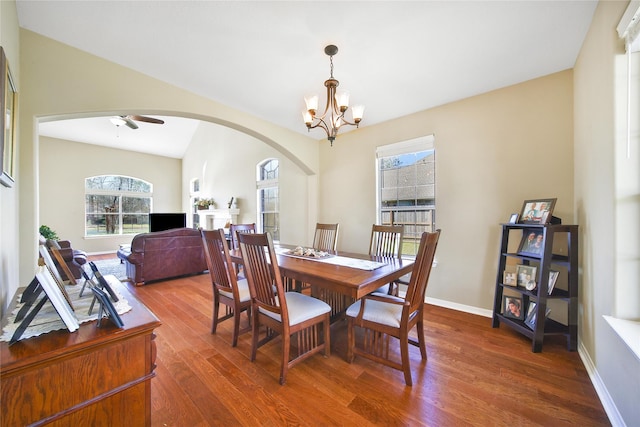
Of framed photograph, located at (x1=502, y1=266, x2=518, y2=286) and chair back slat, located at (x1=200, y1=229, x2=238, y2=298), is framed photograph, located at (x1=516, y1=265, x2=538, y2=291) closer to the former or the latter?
framed photograph, located at (x1=502, y1=266, x2=518, y2=286)

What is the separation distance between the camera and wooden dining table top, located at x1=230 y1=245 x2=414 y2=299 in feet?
5.43

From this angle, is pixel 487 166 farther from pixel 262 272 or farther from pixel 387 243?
pixel 262 272

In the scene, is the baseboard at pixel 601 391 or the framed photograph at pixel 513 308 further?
the framed photograph at pixel 513 308

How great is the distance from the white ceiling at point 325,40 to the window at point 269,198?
2.61 metres

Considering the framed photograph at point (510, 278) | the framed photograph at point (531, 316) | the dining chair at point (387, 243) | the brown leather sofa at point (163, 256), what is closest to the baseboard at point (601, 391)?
the framed photograph at point (531, 316)

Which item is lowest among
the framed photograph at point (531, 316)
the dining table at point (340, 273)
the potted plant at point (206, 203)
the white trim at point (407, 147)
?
the framed photograph at point (531, 316)

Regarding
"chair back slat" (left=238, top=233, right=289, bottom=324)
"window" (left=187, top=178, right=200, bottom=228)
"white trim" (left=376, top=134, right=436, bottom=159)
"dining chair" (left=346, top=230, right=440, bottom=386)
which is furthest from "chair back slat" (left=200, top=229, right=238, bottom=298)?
"window" (left=187, top=178, right=200, bottom=228)

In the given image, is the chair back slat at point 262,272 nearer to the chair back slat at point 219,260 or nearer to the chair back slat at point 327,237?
the chair back slat at point 219,260

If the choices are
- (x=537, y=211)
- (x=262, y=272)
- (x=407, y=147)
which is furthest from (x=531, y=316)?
(x=262, y=272)

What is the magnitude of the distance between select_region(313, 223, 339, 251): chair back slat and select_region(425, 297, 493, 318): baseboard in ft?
4.80

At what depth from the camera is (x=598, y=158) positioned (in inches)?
68.2

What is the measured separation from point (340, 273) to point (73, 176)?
8638mm

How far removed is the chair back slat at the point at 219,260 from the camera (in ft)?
6.95

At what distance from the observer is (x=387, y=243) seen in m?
2.88
